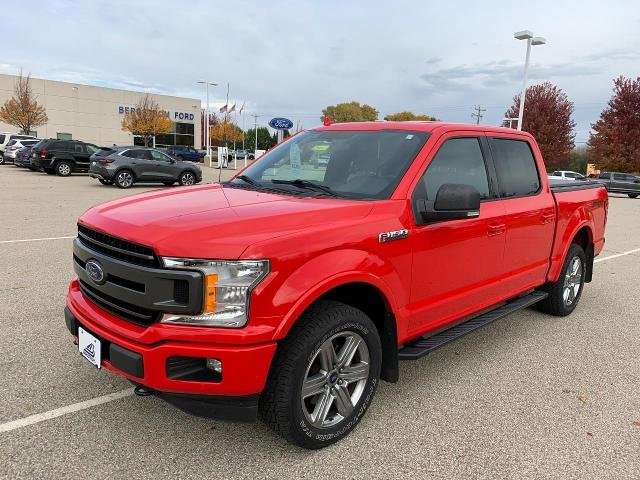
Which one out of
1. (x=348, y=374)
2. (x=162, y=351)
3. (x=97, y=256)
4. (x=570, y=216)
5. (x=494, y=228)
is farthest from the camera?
(x=570, y=216)

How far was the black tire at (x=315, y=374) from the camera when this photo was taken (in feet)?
8.38

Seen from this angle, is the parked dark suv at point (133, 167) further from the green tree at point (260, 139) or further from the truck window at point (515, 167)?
the green tree at point (260, 139)

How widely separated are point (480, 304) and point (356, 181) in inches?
56.4

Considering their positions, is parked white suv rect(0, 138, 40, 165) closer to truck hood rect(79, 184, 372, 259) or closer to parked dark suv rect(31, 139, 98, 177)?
parked dark suv rect(31, 139, 98, 177)

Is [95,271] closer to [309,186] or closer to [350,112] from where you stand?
[309,186]

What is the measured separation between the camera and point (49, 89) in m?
55.3

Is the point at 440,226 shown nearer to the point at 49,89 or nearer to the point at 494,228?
→ the point at 494,228

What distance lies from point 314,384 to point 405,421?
0.79 m

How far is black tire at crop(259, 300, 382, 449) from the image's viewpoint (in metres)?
2.55

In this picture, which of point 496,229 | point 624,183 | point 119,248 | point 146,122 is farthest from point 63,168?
point 624,183

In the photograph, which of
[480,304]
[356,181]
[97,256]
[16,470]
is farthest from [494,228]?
[16,470]

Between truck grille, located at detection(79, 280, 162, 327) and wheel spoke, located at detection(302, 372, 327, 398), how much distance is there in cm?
86

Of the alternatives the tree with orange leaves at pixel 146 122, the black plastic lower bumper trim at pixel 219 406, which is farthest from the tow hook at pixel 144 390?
the tree with orange leaves at pixel 146 122

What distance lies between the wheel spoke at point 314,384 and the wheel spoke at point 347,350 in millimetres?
138
